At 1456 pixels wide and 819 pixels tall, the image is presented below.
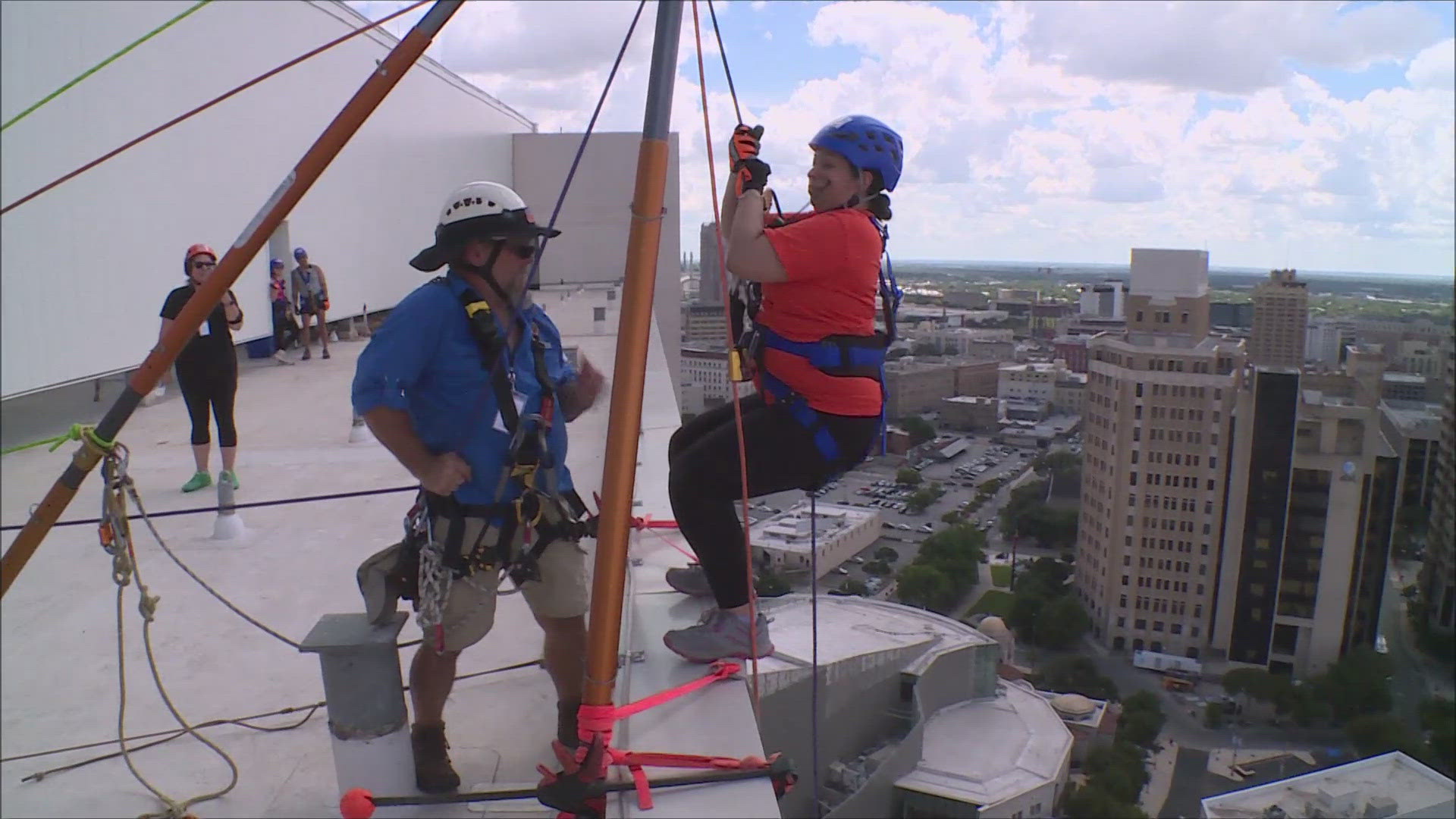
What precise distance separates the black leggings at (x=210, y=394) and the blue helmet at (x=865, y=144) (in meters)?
3.79

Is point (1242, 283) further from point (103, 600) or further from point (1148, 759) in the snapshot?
point (103, 600)

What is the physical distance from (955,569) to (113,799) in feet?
29.9

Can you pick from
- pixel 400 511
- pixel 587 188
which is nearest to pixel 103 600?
pixel 400 511

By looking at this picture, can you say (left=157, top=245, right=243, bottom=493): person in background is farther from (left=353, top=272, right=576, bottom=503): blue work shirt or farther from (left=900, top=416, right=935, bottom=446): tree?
(left=900, top=416, right=935, bottom=446): tree

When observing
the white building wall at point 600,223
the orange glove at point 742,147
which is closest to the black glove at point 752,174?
the orange glove at point 742,147

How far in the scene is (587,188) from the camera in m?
16.9

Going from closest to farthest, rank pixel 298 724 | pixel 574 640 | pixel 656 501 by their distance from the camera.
→ pixel 574 640 < pixel 298 724 < pixel 656 501

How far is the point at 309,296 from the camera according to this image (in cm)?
946

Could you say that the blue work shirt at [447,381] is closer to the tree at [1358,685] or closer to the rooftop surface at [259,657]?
the rooftop surface at [259,657]

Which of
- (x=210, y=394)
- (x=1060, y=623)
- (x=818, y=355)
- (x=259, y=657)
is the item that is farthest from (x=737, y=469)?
(x=1060, y=623)

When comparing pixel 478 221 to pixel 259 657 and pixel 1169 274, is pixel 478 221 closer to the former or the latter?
pixel 259 657

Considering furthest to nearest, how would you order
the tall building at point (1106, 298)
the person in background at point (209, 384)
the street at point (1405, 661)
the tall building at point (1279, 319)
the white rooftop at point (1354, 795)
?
1. the tall building at point (1106, 298)
2. the tall building at point (1279, 319)
3. the street at point (1405, 661)
4. the white rooftop at point (1354, 795)
5. the person in background at point (209, 384)

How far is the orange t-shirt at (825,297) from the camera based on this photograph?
6.77 feet

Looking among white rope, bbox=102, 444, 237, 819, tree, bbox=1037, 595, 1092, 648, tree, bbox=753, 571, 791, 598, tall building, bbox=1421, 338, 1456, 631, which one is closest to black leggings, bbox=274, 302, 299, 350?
tree, bbox=753, 571, 791, 598
